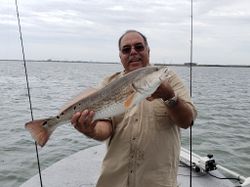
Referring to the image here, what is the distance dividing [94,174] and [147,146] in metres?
3.23

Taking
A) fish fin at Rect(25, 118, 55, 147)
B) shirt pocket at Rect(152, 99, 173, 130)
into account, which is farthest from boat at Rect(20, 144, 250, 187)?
fish fin at Rect(25, 118, 55, 147)

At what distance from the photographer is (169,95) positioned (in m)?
2.89

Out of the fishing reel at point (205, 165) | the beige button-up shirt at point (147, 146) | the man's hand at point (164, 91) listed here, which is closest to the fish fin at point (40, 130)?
the beige button-up shirt at point (147, 146)

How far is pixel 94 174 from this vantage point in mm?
6180

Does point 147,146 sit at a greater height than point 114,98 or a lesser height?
lesser

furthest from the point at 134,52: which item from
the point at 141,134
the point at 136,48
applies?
the point at 141,134

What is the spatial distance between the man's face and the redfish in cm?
31

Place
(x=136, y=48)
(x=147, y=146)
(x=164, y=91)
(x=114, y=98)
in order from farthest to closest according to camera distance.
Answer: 1. (x=136, y=48)
2. (x=147, y=146)
3. (x=114, y=98)
4. (x=164, y=91)

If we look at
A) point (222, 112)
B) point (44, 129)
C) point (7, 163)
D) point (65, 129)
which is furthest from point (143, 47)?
point (222, 112)

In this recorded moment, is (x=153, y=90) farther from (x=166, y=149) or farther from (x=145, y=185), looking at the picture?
(x=145, y=185)

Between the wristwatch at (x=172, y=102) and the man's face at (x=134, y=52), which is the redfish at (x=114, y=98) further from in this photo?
the man's face at (x=134, y=52)

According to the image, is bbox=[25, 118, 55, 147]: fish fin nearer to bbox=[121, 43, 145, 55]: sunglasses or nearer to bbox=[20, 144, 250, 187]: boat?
bbox=[121, 43, 145, 55]: sunglasses

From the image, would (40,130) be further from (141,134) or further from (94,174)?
(94,174)

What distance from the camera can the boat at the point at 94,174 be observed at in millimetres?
5805
